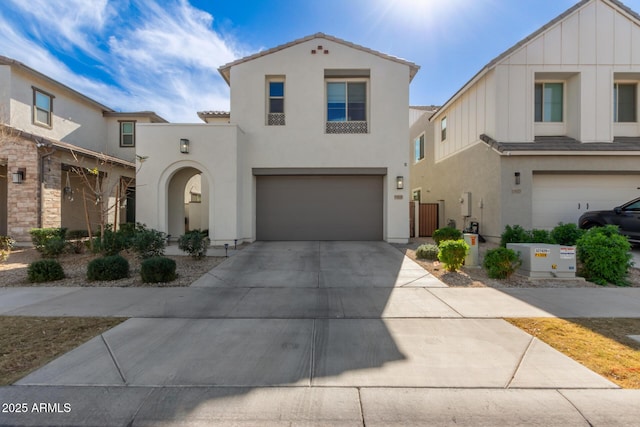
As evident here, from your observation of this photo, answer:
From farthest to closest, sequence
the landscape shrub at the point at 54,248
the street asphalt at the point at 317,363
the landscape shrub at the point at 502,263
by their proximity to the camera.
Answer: the landscape shrub at the point at 54,248 → the landscape shrub at the point at 502,263 → the street asphalt at the point at 317,363

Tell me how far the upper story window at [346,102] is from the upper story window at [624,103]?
10.6 meters

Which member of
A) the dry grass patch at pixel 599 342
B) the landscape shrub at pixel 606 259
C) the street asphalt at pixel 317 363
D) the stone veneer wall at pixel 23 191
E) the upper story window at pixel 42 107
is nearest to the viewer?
the street asphalt at pixel 317 363

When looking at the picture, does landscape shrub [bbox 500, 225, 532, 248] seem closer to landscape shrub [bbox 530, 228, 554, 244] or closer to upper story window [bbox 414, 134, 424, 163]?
landscape shrub [bbox 530, 228, 554, 244]

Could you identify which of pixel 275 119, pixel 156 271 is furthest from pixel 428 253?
pixel 275 119

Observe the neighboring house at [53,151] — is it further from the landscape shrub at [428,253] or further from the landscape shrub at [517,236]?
the landscape shrub at [517,236]

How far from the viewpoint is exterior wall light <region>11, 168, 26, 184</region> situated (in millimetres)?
10648

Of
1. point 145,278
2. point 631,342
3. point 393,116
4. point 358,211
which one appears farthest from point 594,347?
point 393,116

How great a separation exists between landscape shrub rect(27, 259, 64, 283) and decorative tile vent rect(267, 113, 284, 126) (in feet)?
27.6

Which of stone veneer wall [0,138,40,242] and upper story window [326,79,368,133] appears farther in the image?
upper story window [326,79,368,133]

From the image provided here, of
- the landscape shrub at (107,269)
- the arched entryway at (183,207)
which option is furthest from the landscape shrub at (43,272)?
the arched entryway at (183,207)

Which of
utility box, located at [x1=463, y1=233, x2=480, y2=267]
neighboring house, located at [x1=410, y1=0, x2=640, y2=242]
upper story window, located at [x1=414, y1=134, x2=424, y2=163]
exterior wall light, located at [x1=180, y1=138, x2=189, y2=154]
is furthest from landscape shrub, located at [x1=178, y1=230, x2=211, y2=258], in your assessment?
upper story window, located at [x1=414, y1=134, x2=424, y2=163]

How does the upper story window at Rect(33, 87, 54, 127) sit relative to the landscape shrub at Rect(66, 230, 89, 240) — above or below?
above

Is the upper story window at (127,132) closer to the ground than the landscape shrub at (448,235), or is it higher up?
higher up

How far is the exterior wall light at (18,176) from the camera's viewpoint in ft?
34.9
